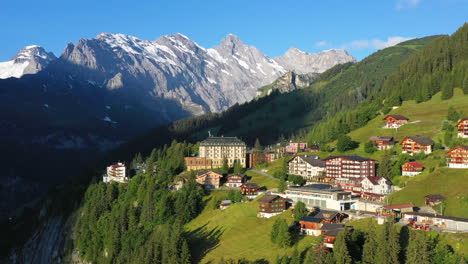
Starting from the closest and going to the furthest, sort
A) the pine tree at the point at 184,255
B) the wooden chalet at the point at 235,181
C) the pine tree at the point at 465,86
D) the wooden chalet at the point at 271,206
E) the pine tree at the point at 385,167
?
the pine tree at the point at 184,255 < the wooden chalet at the point at 271,206 < the pine tree at the point at 385,167 < the wooden chalet at the point at 235,181 < the pine tree at the point at 465,86

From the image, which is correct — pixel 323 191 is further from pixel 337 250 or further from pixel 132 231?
pixel 132 231

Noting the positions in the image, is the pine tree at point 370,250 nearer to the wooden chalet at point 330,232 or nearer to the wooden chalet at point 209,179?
the wooden chalet at point 330,232

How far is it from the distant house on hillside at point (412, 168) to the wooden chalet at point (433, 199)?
19.1 metres

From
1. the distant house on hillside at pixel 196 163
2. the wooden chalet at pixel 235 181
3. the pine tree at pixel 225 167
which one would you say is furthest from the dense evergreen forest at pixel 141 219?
the pine tree at pixel 225 167

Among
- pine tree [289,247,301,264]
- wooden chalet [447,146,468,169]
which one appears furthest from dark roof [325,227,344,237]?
wooden chalet [447,146,468,169]

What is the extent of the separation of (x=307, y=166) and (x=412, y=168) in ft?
116

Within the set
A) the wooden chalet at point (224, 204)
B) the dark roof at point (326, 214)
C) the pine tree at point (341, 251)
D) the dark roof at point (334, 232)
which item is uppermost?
the dark roof at point (326, 214)

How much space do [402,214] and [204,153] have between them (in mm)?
103183

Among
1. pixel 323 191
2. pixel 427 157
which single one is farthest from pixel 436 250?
pixel 427 157

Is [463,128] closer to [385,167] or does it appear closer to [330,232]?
[385,167]

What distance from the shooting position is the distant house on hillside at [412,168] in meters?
127

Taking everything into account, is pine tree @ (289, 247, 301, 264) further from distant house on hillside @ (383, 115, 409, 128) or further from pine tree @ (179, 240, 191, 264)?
distant house on hillside @ (383, 115, 409, 128)

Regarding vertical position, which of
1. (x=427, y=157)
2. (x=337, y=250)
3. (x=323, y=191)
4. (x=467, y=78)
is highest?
(x=467, y=78)

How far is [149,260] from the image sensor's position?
366ft
